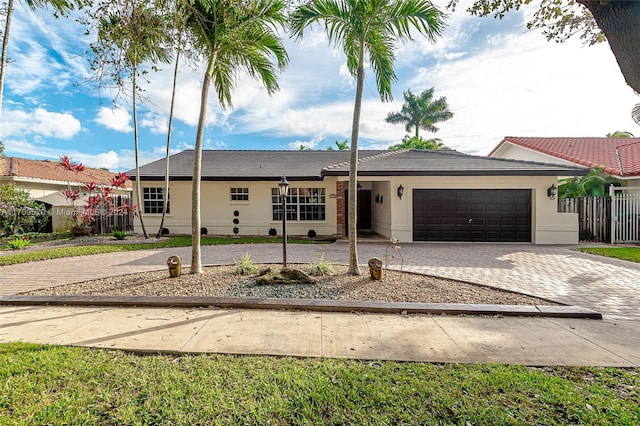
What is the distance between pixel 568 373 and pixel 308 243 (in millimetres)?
10251

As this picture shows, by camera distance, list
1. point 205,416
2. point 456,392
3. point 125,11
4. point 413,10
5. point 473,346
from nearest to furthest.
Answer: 1. point 205,416
2. point 456,392
3. point 473,346
4. point 125,11
5. point 413,10

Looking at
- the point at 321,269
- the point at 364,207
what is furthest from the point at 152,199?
the point at 321,269

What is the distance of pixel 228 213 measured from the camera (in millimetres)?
15391

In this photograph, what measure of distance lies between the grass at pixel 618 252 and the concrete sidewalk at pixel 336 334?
265 inches

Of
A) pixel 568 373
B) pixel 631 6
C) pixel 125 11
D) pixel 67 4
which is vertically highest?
pixel 67 4

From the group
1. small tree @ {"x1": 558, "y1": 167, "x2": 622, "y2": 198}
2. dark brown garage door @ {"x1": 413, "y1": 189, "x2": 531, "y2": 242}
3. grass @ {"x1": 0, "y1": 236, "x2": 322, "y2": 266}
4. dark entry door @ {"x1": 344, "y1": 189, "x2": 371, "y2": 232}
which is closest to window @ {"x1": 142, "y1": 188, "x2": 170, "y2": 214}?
grass @ {"x1": 0, "y1": 236, "x2": 322, "y2": 266}

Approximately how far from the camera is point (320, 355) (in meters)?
3.55

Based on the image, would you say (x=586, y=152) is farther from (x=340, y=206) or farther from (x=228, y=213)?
(x=228, y=213)

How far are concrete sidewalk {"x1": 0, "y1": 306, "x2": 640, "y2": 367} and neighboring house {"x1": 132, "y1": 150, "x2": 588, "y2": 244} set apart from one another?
8298mm

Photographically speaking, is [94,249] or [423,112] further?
[423,112]

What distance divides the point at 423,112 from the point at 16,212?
35013 mm

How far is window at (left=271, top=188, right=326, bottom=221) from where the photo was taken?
1502 cm

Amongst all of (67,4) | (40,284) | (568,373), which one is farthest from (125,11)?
(568,373)

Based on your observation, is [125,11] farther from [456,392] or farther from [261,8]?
[456,392]
